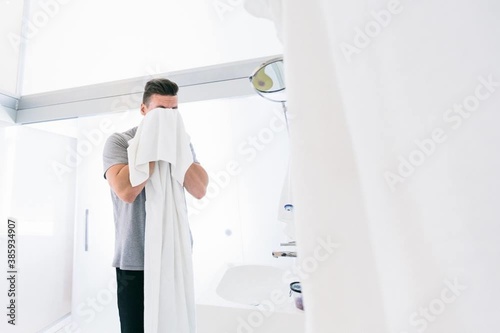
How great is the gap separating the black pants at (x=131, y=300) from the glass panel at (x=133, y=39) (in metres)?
1.13

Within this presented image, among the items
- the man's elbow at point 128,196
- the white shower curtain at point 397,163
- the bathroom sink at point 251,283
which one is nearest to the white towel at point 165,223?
the man's elbow at point 128,196

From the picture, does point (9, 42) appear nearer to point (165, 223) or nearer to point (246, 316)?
point (165, 223)

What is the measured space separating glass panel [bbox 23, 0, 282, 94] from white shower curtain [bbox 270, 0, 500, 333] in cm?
102

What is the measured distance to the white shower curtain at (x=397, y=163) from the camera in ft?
0.70

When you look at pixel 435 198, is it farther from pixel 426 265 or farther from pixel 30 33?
pixel 30 33

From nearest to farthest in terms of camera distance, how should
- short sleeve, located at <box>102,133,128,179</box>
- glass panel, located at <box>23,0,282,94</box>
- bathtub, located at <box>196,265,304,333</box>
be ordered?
bathtub, located at <box>196,265,304,333</box>, short sleeve, located at <box>102,133,128,179</box>, glass panel, located at <box>23,0,282,94</box>

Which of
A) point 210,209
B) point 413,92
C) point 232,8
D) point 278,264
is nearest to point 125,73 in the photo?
point 232,8

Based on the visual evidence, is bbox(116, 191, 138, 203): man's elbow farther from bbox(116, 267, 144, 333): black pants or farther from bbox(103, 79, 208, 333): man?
bbox(116, 267, 144, 333): black pants

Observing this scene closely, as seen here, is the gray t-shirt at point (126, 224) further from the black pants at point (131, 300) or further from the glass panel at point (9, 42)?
the glass panel at point (9, 42)

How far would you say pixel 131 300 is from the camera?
0.79 m

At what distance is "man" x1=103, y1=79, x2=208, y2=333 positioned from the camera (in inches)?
30.2

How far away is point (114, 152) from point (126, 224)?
11.1 inches

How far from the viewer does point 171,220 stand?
2.50 feet

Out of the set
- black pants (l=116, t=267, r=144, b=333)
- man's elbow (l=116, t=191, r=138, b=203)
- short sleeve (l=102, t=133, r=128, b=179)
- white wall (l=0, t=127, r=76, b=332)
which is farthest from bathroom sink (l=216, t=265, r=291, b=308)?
white wall (l=0, t=127, r=76, b=332)
